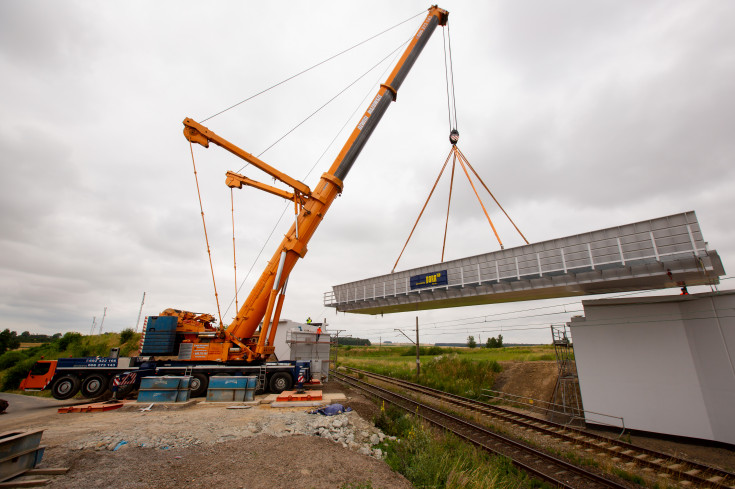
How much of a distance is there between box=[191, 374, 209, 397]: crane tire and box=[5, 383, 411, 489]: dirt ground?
12.4ft

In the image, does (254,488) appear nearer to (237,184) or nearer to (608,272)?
(237,184)

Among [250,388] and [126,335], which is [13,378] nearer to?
[126,335]

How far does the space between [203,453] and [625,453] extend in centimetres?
1265

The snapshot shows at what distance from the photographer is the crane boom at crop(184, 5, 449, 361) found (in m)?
15.7

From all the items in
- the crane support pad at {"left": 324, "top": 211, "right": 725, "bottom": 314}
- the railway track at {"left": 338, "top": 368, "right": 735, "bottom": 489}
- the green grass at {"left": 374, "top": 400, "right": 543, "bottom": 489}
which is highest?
the crane support pad at {"left": 324, "top": 211, "right": 725, "bottom": 314}

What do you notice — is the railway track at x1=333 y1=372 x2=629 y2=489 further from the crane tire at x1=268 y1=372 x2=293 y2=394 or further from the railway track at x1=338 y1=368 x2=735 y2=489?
the crane tire at x1=268 y1=372 x2=293 y2=394

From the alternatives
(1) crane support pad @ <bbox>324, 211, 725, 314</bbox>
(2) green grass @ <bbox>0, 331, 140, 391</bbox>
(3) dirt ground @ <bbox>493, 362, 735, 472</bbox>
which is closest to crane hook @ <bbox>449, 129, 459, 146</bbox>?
(1) crane support pad @ <bbox>324, 211, 725, 314</bbox>

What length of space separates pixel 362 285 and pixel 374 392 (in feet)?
24.4

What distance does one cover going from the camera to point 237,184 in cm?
1578


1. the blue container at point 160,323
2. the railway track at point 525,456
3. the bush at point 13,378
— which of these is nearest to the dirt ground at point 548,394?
the railway track at point 525,456

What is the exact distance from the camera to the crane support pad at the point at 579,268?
11.5 m

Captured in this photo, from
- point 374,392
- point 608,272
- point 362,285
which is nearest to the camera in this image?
point 608,272

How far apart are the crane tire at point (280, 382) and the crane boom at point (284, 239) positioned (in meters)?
1.45

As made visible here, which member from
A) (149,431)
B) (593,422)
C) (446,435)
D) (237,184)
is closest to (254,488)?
(149,431)
